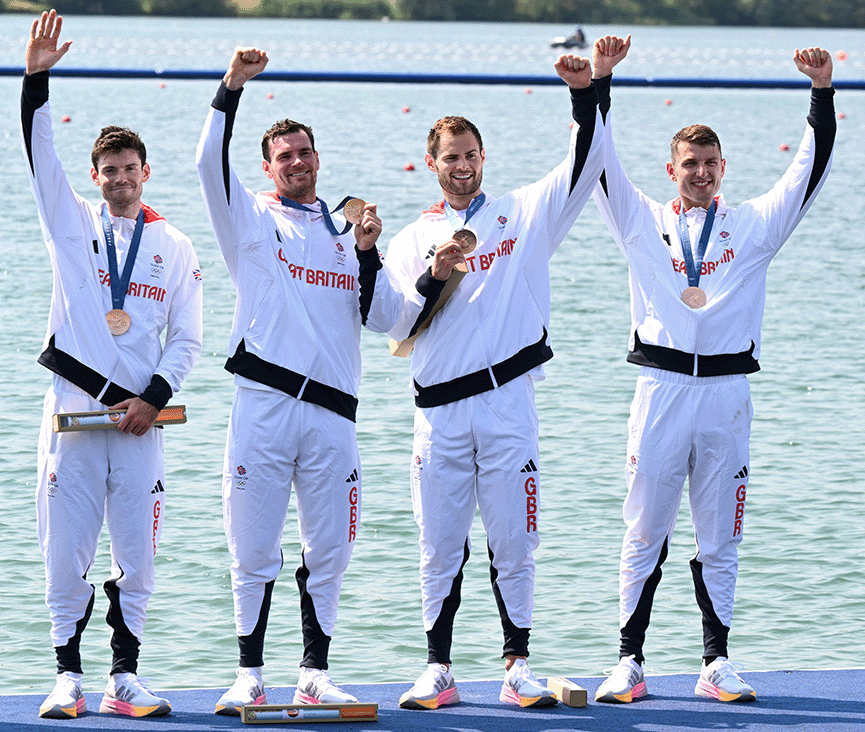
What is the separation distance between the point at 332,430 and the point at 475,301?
71cm

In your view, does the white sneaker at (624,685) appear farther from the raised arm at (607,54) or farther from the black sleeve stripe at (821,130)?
the raised arm at (607,54)

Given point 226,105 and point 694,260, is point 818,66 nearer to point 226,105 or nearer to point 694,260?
point 694,260

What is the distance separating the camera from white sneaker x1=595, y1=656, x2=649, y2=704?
16.9 ft

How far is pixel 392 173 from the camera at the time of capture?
974 inches

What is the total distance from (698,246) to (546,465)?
4911mm

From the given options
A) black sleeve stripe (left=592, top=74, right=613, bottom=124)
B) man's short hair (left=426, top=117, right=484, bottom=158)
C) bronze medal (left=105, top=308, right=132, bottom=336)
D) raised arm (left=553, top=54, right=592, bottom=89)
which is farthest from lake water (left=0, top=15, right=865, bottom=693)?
raised arm (left=553, top=54, right=592, bottom=89)

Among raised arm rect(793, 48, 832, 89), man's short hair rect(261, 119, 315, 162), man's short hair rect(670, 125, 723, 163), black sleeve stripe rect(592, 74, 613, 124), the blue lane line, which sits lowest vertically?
man's short hair rect(261, 119, 315, 162)

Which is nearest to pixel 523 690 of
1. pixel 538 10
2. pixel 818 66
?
pixel 818 66

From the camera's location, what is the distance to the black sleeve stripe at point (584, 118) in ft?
16.9

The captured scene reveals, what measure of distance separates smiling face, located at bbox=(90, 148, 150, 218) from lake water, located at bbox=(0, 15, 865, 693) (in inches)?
90.3

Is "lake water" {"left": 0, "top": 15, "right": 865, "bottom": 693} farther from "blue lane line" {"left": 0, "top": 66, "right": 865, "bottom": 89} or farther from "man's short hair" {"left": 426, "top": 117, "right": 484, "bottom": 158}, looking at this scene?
"man's short hair" {"left": 426, "top": 117, "right": 484, "bottom": 158}

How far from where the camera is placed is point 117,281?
16.4 ft

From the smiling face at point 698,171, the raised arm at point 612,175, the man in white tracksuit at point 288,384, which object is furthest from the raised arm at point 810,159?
the man in white tracksuit at point 288,384

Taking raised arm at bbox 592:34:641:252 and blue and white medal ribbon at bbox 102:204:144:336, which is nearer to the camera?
blue and white medal ribbon at bbox 102:204:144:336
